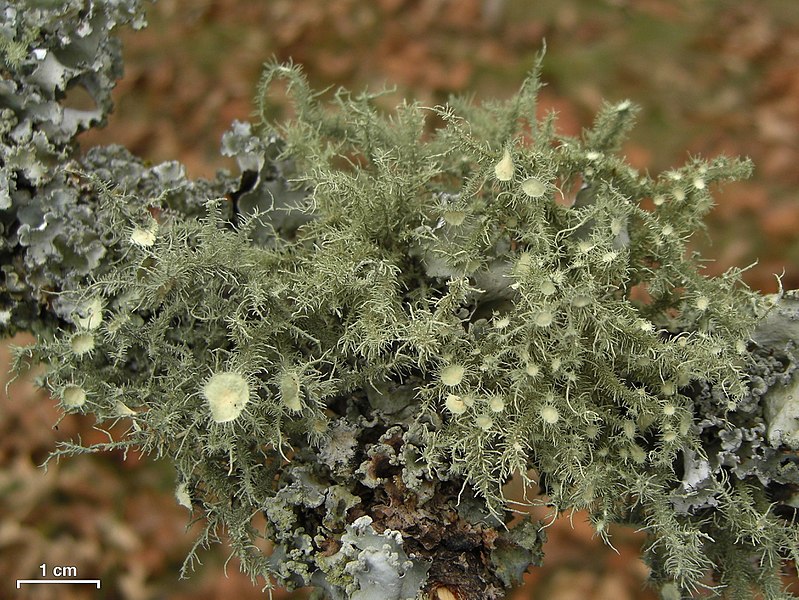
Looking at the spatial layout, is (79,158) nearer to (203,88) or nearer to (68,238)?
(68,238)

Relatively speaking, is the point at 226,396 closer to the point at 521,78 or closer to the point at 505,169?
the point at 505,169

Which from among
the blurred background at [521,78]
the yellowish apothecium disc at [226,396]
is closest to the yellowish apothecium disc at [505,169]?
the yellowish apothecium disc at [226,396]

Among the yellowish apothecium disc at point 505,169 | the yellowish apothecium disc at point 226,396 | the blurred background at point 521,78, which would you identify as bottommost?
the yellowish apothecium disc at point 226,396

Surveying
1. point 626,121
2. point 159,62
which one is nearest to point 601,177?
point 626,121

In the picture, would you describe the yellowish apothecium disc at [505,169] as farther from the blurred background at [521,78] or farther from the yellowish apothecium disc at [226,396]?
the blurred background at [521,78]

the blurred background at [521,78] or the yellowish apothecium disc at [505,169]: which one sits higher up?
the blurred background at [521,78]

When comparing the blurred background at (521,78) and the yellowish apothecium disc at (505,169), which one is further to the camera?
the blurred background at (521,78)

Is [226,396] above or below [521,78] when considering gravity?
below

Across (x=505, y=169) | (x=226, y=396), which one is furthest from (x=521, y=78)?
(x=226, y=396)
